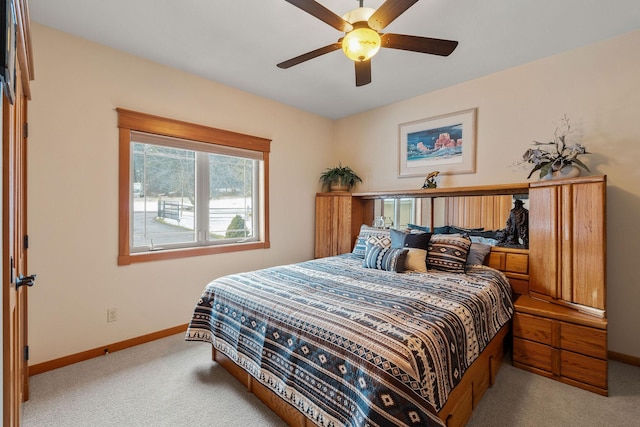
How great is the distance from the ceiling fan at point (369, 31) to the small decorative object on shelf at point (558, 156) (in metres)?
1.42

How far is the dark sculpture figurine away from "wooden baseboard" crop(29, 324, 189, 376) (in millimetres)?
3453

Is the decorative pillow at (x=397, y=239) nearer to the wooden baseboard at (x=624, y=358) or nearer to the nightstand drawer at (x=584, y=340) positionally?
the nightstand drawer at (x=584, y=340)

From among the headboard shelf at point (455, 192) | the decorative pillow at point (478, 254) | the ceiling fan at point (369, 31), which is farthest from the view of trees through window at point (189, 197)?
the decorative pillow at point (478, 254)

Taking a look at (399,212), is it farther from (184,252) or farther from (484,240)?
(184,252)

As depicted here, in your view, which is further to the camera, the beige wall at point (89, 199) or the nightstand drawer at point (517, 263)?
the nightstand drawer at point (517, 263)

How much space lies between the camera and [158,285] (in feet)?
9.53

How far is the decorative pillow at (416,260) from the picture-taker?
267cm

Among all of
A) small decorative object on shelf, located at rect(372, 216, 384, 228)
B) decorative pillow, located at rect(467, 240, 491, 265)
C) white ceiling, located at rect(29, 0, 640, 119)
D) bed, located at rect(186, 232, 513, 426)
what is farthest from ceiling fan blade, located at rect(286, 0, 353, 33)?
small decorative object on shelf, located at rect(372, 216, 384, 228)

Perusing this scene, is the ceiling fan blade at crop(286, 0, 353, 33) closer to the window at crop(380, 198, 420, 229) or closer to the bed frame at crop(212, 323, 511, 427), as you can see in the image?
the bed frame at crop(212, 323, 511, 427)

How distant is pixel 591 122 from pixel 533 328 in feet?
6.08

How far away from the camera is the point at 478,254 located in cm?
287

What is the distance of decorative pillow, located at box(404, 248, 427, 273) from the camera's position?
105 inches

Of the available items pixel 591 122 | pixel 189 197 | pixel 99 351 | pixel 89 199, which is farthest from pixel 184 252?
pixel 591 122

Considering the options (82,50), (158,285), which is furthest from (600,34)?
(158,285)
